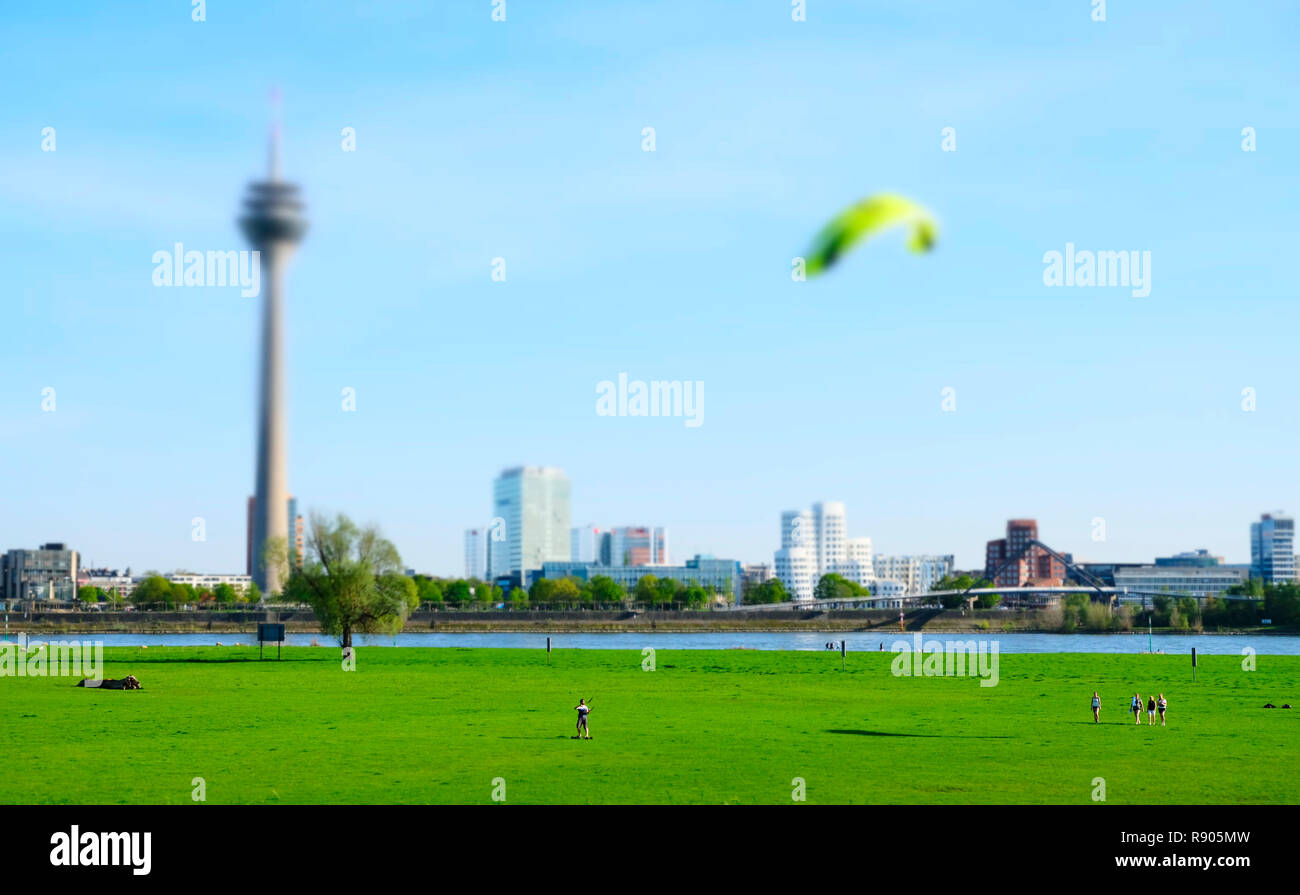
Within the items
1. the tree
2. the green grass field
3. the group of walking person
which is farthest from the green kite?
the tree

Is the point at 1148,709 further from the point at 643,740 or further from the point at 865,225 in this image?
the point at 865,225

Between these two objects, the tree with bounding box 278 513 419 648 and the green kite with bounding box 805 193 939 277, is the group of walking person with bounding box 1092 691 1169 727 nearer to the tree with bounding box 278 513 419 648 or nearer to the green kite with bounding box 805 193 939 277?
the green kite with bounding box 805 193 939 277

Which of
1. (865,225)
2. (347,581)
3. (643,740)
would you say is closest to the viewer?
(865,225)

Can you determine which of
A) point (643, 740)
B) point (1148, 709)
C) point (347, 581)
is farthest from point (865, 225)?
point (347, 581)
